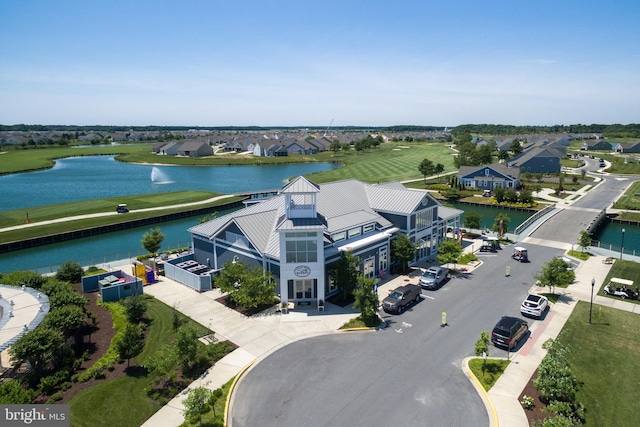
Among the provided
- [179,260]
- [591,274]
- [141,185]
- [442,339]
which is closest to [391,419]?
[442,339]

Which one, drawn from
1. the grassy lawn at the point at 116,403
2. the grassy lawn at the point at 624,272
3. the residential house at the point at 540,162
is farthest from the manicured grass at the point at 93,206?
the residential house at the point at 540,162

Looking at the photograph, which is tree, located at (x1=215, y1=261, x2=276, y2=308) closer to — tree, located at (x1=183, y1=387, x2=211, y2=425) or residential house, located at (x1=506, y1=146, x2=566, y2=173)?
tree, located at (x1=183, y1=387, x2=211, y2=425)

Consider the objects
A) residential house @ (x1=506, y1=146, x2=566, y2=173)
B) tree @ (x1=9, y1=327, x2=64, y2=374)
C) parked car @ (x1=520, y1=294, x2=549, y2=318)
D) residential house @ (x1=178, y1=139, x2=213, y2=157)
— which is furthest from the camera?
residential house @ (x1=178, y1=139, x2=213, y2=157)

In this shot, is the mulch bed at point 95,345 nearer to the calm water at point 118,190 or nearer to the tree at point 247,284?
the tree at point 247,284

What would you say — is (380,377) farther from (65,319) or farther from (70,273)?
(70,273)

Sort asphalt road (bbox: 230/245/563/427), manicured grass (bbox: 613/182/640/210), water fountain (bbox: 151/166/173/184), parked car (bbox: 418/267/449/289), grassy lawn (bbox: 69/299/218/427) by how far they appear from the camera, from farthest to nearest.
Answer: water fountain (bbox: 151/166/173/184), manicured grass (bbox: 613/182/640/210), parked car (bbox: 418/267/449/289), asphalt road (bbox: 230/245/563/427), grassy lawn (bbox: 69/299/218/427)

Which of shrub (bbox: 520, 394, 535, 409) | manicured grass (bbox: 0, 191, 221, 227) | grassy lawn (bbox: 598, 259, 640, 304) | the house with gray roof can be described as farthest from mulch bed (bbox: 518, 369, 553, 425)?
the house with gray roof
